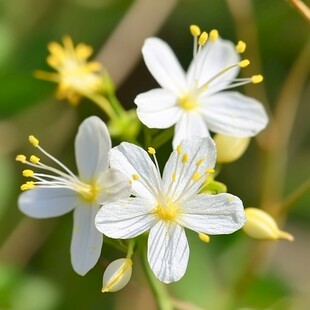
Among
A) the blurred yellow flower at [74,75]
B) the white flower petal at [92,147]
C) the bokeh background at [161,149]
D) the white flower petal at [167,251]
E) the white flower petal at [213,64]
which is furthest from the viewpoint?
the bokeh background at [161,149]

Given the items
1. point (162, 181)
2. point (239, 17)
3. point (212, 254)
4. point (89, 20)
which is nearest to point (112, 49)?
point (89, 20)

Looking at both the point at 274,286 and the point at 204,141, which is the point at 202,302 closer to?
the point at 274,286

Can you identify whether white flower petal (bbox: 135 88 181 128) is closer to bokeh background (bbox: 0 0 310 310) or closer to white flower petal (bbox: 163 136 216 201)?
white flower petal (bbox: 163 136 216 201)

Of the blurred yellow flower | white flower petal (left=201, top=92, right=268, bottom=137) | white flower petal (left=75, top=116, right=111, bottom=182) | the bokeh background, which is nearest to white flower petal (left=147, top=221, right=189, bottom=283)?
white flower petal (left=75, top=116, right=111, bottom=182)

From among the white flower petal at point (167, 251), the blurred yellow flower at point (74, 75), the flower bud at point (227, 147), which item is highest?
Result: the blurred yellow flower at point (74, 75)

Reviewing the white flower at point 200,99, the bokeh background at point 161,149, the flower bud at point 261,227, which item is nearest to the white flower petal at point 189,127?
the white flower at point 200,99

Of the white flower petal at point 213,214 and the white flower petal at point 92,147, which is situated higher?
the white flower petal at point 92,147

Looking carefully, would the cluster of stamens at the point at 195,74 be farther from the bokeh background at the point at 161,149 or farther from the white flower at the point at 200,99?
the bokeh background at the point at 161,149
